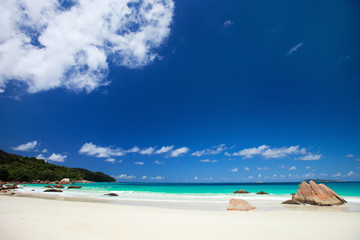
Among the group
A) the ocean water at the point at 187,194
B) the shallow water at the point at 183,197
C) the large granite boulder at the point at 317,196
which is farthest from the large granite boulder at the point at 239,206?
the large granite boulder at the point at 317,196

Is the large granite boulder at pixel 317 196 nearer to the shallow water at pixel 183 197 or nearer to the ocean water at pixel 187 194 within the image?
the shallow water at pixel 183 197

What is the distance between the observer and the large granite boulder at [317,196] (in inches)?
628

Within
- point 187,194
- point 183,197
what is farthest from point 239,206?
point 187,194

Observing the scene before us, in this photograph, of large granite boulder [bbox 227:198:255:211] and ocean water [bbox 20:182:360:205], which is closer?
large granite boulder [bbox 227:198:255:211]

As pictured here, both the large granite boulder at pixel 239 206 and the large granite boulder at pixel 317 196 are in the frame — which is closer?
the large granite boulder at pixel 239 206

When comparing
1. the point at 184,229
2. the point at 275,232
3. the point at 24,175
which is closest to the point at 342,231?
the point at 275,232

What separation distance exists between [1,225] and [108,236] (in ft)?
13.9

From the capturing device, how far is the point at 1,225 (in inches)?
267

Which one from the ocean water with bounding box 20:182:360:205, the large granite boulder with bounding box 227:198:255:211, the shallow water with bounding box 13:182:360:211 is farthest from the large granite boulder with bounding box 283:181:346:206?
the large granite boulder with bounding box 227:198:255:211

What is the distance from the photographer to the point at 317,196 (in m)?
16.3

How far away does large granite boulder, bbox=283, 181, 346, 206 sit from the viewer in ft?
52.3

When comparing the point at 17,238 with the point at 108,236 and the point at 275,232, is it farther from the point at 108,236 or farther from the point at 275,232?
the point at 275,232

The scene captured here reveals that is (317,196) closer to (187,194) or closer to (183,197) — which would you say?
(183,197)

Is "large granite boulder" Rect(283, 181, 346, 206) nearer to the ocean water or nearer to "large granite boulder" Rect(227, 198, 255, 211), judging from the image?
the ocean water
